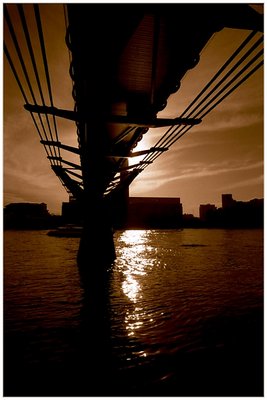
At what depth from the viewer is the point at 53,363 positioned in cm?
628

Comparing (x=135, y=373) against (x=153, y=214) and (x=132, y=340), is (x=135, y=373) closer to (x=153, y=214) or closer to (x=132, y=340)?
(x=132, y=340)

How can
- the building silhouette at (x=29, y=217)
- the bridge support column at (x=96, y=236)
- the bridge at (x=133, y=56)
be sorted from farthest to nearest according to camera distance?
the building silhouette at (x=29, y=217)
the bridge support column at (x=96, y=236)
the bridge at (x=133, y=56)

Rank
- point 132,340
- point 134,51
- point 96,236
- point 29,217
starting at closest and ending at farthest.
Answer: point 134,51 < point 132,340 < point 96,236 < point 29,217

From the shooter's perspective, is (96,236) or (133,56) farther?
(96,236)

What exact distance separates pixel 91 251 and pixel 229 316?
10.5 metres

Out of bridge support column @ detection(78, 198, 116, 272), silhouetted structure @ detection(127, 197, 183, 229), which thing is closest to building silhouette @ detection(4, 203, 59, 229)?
silhouetted structure @ detection(127, 197, 183, 229)

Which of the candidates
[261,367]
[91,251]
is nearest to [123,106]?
[261,367]

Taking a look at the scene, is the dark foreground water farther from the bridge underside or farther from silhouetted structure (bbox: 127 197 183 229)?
silhouetted structure (bbox: 127 197 183 229)

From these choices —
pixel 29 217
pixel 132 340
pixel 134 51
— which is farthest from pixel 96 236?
pixel 29 217

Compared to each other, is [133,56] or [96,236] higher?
[133,56]

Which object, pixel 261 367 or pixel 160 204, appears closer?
pixel 261 367

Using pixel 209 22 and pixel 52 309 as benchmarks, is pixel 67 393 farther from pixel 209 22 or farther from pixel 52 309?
pixel 209 22

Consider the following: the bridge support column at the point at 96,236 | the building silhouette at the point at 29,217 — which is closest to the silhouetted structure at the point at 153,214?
the building silhouette at the point at 29,217

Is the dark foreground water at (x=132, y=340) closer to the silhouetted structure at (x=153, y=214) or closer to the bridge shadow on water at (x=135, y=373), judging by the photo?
the bridge shadow on water at (x=135, y=373)
